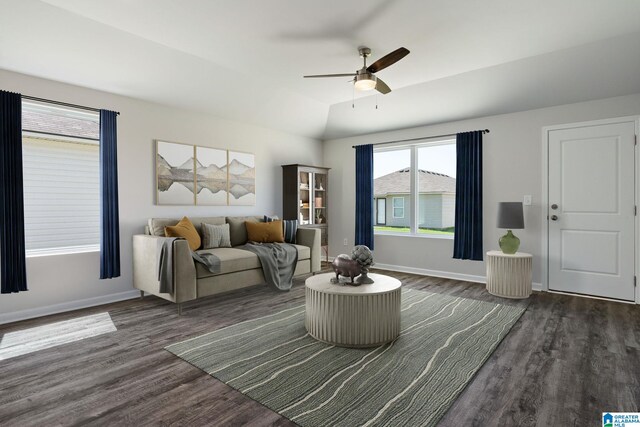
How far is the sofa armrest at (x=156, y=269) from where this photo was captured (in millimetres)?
3438

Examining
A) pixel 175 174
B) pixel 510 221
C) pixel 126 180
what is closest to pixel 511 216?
pixel 510 221

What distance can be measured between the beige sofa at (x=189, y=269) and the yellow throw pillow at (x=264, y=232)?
0.27 m

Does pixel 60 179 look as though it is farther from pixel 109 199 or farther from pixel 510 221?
pixel 510 221

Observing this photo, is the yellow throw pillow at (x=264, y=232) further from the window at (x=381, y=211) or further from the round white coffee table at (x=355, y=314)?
the round white coffee table at (x=355, y=314)

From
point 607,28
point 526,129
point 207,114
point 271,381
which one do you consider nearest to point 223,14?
point 207,114

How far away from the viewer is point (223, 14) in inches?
113

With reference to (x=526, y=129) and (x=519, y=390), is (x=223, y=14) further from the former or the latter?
(x=526, y=129)

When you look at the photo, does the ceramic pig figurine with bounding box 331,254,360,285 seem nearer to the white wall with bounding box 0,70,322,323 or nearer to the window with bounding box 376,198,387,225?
the white wall with bounding box 0,70,322,323

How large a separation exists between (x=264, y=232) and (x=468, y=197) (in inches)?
116

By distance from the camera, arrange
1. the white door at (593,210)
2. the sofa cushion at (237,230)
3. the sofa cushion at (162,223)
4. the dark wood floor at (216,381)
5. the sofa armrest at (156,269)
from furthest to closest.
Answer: the sofa cushion at (237,230) < the sofa cushion at (162,223) < the white door at (593,210) < the sofa armrest at (156,269) < the dark wood floor at (216,381)

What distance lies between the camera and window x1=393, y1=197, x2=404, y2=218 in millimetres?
5859

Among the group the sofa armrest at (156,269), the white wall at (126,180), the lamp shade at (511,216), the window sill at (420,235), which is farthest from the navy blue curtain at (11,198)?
the lamp shade at (511,216)

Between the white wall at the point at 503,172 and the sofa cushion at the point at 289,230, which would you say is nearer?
the white wall at the point at 503,172

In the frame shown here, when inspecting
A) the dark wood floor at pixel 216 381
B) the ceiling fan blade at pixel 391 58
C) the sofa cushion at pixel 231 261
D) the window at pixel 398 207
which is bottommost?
the dark wood floor at pixel 216 381
